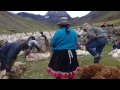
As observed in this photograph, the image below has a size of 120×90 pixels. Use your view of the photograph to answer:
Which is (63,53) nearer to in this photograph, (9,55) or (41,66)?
(9,55)

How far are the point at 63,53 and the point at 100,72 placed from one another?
4.04 ft

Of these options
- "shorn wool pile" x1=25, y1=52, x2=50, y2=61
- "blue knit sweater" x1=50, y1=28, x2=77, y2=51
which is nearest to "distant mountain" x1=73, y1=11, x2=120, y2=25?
"shorn wool pile" x1=25, y1=52, x2=50, y2=61

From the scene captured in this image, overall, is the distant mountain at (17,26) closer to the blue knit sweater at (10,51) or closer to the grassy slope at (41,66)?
the grassy slope at (41,66)

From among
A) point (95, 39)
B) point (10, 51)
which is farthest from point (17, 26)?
point (10, 51)

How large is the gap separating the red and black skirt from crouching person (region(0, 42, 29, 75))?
1.77m

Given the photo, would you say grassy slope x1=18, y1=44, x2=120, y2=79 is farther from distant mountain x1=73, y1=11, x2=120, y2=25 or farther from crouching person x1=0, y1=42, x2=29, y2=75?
distant mountain x1=73, y1=11, x2=120, y2=25

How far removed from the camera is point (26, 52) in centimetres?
1407

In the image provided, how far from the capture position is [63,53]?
9.81 meters

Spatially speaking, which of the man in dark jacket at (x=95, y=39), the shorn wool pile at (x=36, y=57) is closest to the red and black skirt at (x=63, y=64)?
the man in dark jacket at (x=95, y=39)

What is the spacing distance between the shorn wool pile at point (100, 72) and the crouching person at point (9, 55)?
2333mm

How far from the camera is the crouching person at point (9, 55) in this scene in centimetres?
1112

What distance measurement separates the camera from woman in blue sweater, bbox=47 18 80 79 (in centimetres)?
978
